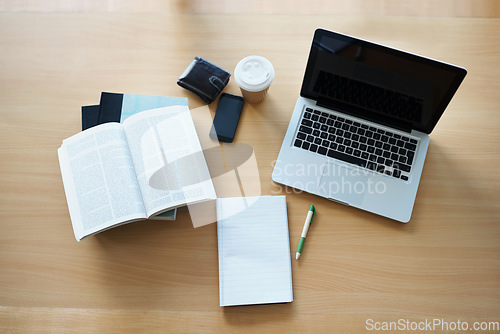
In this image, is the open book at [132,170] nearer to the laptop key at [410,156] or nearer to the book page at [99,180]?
the book page at [99,180]

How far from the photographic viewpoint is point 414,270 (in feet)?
2.85

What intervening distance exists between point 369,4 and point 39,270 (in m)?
1.05

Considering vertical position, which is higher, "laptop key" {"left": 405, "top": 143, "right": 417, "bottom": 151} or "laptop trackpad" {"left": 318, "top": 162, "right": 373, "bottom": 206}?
"laptop key" {"left": 405, "top": 143, "right": 417, "bottom": 151}

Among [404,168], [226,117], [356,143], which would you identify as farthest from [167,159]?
[404,168]

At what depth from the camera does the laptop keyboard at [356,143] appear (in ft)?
2.93

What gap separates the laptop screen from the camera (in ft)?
2.51

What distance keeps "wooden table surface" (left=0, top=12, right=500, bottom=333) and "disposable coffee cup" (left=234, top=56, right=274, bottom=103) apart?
103 millimetres

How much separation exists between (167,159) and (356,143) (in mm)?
442

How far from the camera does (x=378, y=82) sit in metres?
0.83

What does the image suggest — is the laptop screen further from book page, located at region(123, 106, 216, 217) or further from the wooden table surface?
book page, located at region(123, 106, 216, 217)

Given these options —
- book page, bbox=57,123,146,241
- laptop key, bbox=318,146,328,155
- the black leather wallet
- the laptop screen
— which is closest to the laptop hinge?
the laptop screen

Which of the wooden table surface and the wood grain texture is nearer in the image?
the wooden table surface

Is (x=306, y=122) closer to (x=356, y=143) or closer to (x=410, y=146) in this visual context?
(x=356, y=143)

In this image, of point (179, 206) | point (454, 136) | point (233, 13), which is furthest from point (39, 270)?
point (454, 136)
